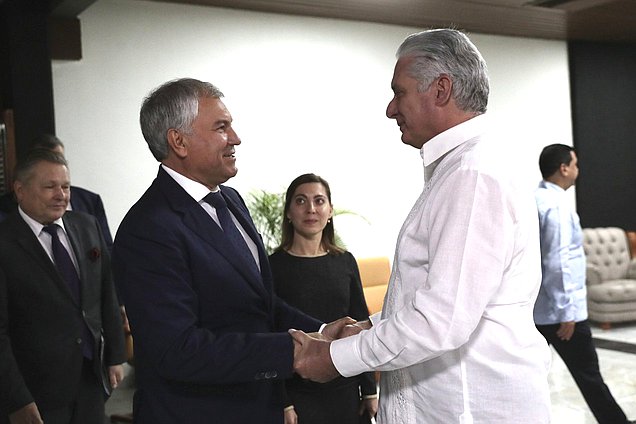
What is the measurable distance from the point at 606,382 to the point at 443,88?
15.8 ft

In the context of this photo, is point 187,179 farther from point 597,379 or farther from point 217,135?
point 597,379

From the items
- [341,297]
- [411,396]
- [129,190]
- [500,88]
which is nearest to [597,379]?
[341,297]

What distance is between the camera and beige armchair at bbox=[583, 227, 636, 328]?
27.3 ft

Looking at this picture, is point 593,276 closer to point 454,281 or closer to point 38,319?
point 38,319

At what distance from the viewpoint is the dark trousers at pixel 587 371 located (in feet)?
13.8

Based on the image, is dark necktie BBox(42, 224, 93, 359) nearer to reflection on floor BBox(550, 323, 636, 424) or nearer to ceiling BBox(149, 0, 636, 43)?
reflection on floor BBox(550, 323, 636, 424)

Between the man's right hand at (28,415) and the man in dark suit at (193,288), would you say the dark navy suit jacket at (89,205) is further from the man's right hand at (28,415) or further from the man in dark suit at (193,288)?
the man in dark suit at (193,288)

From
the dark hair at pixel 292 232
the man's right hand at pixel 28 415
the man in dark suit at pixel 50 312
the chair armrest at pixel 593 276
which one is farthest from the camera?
the chair armrest at pixel 593 276

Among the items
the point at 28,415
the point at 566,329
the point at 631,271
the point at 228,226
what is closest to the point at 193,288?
the point at 228,226

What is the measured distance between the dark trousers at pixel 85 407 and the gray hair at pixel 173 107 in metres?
1.52

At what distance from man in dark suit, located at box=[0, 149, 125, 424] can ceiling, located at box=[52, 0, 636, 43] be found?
13.8 feet

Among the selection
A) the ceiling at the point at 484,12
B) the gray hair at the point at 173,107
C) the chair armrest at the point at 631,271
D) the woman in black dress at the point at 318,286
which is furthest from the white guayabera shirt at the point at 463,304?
the chair armrest at the point at 631,271

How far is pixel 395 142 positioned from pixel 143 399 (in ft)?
21.6

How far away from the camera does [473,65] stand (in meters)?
1.88
